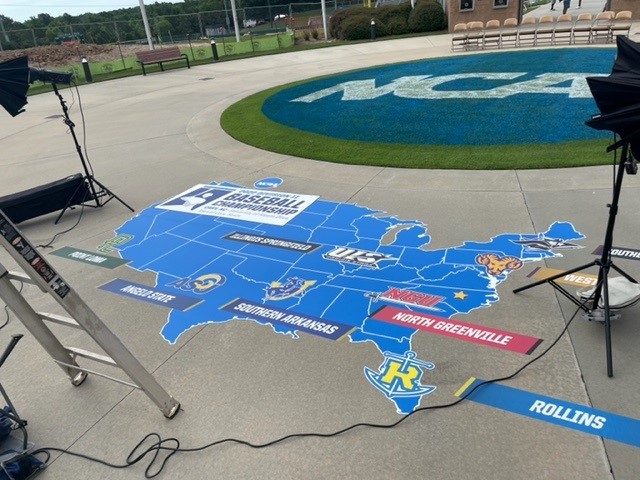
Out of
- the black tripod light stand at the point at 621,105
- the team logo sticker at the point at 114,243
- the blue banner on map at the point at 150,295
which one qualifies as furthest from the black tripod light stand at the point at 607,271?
the team logo sticker at the point at 114,243

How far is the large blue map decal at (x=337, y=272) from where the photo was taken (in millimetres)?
4121

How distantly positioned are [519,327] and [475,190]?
3202 millimetres

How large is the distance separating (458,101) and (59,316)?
11428mm

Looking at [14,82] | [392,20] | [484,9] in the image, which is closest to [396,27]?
[392,20]

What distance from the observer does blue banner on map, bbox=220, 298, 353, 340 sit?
13.9ft

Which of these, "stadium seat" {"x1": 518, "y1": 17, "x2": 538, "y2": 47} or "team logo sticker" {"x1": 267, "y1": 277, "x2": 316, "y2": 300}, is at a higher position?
"stadium seat" {"x1": 518, "y1": 17, "x2": 538, "y2": 47}

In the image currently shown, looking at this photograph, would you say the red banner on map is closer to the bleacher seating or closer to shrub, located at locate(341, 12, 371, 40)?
the bleacher seating

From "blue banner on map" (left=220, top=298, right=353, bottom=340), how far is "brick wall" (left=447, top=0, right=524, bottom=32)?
90.2ft

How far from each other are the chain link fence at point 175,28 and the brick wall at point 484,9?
1407 cm

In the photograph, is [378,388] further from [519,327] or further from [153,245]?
[153,245]

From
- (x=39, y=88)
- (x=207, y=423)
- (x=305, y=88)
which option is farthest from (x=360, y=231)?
(x=39, y=88)

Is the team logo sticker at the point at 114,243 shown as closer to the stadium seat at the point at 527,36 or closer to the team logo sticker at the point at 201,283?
the team logo sticker at the point at 201,283

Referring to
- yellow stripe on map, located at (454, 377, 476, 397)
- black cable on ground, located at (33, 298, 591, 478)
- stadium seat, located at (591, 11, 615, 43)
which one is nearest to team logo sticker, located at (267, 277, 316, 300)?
black cable on ground, located at (33, 298, 591, 478)

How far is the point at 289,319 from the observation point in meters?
4.50
